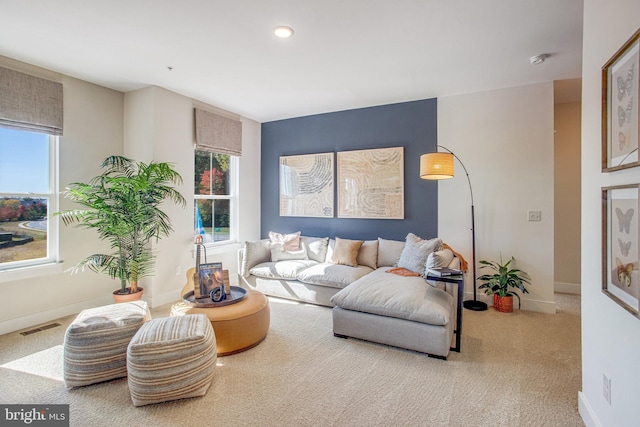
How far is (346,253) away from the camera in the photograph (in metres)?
4.35

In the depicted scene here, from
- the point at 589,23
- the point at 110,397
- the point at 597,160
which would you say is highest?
the point at 589,23

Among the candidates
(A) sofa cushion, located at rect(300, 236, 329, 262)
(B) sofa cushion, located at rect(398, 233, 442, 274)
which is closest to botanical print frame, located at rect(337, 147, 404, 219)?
(A) sofa cushion, located at rect(300, 236, 329, 262)

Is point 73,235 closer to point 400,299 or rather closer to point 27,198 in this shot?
point 27,198

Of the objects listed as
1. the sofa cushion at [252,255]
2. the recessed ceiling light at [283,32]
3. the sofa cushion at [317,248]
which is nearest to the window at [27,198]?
the sofa cushion at [252,255]

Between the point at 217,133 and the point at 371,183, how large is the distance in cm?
242

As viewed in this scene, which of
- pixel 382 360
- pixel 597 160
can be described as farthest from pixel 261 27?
pixel 382 360

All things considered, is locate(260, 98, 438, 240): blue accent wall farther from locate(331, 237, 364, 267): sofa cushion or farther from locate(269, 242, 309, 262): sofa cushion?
locate(269, 242, 309, 262): sofa cushion

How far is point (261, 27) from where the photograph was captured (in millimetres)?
2619

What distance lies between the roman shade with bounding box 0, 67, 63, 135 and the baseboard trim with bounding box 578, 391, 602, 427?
5.12m

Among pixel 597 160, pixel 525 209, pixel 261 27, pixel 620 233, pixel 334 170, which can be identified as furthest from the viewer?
pixel 334 170

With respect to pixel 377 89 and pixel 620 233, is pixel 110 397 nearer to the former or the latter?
pixel 620 233

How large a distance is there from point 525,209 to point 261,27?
359 centimetres

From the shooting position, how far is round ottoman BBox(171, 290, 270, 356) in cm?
265

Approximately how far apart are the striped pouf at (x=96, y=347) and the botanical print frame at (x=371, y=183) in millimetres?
3236
